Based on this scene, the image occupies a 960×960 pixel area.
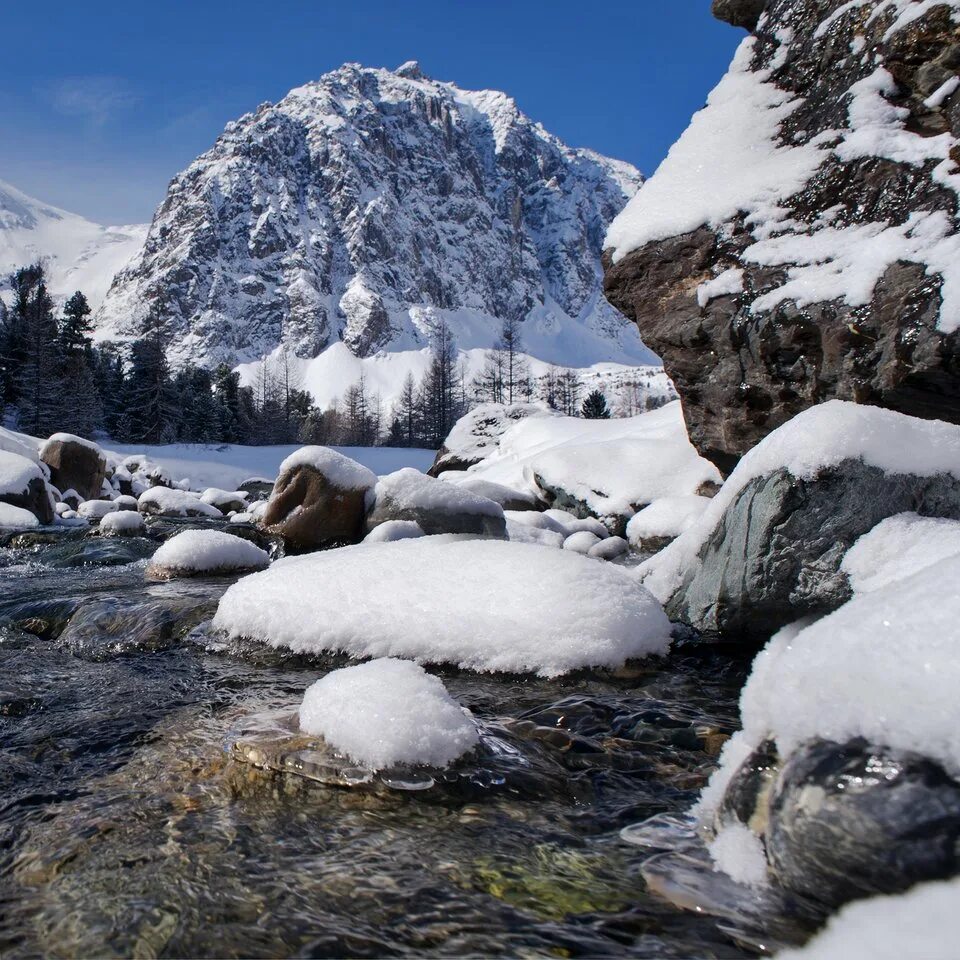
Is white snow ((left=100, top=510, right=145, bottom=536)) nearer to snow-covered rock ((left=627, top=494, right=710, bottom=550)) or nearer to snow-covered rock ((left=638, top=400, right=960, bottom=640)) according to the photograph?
snow-covered rock ((left=627, top=494, right=710, bottom=550))

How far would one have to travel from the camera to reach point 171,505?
1636 cm

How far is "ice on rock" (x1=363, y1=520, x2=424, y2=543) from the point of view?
6.64m

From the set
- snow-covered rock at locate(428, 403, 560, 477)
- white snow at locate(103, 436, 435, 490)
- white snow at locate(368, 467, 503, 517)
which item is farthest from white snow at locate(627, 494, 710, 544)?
white snow at locate(103, 436, 435, 490)

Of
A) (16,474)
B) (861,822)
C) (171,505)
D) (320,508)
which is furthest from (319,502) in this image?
(171,505)

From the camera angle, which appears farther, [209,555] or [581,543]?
[581,543]

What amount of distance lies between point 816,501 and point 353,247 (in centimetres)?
14760

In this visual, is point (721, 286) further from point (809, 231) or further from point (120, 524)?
point (120, 524)

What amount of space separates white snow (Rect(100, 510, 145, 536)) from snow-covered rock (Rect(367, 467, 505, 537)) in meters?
4.98

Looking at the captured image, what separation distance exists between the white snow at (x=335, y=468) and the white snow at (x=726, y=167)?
13.6 feet

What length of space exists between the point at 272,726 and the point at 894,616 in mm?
1994

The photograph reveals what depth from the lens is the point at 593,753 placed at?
2500 millimetres

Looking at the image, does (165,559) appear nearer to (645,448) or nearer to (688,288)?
(688,288)

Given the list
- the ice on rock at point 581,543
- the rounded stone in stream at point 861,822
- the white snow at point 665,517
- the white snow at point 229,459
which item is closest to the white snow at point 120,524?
the ice on rock at point 581,543

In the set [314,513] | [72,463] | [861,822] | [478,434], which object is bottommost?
[72,463]
